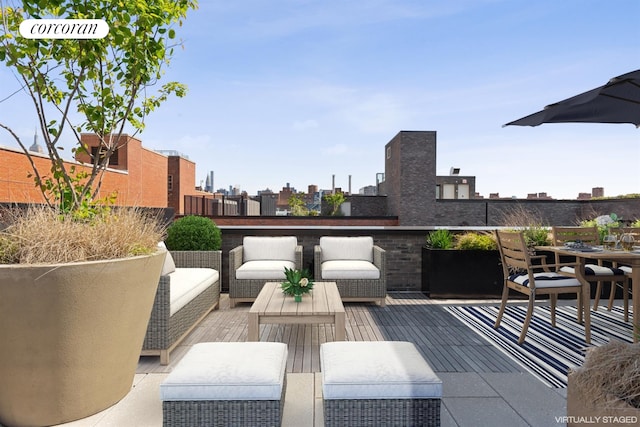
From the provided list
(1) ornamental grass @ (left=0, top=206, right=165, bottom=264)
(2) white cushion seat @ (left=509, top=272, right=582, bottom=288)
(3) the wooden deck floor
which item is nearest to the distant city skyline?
(1) ornamental grass @ (left=0, top=206, right=165, bottom=264)

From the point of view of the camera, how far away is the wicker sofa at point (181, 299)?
3.08 meters

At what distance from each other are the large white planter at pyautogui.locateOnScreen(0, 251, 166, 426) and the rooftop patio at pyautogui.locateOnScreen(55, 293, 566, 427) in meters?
0.20

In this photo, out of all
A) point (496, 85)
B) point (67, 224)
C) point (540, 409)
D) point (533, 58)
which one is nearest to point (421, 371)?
point (540, 409)

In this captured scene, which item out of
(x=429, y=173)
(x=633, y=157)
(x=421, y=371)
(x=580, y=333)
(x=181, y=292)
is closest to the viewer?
(x=421, y=371)

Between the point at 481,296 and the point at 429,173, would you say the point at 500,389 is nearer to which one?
the point at 481,296

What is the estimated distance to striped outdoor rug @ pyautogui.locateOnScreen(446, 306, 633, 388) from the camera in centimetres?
320

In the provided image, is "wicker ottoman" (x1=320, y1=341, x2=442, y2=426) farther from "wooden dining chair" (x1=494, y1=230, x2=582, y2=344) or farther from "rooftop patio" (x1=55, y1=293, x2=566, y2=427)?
"wooden dining chair" (x1=494, y1=230, x2=582, y2=344)

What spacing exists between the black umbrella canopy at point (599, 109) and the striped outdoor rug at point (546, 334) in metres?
2.18

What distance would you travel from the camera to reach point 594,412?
1348 millimetres

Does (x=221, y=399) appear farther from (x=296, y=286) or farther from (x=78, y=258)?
(x=296, y=286)

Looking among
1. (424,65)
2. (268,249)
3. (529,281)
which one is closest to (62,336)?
(268,249)

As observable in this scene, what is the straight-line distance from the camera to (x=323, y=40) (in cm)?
949

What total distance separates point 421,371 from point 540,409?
43.7 inches

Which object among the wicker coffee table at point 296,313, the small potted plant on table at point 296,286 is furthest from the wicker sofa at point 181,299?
the small potted plant on table at point 296,286
